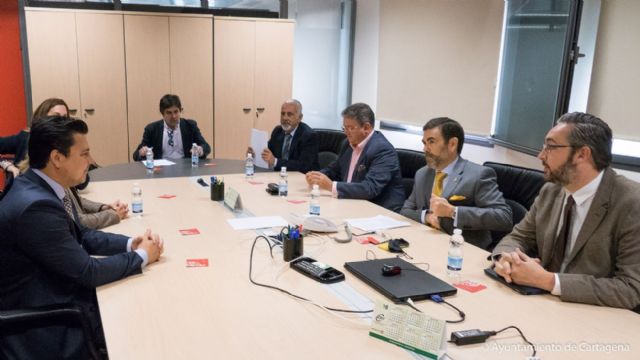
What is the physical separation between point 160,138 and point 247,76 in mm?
1680

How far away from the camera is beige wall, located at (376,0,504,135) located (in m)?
4.84

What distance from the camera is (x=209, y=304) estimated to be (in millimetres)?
1719

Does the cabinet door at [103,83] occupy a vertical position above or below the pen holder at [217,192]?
above

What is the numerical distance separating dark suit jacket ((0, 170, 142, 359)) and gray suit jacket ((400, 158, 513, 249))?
5.51 ft

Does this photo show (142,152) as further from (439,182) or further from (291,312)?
(291,312)

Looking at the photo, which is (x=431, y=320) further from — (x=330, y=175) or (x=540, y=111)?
(x=540, y=111)

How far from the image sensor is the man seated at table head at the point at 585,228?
5.80 feet

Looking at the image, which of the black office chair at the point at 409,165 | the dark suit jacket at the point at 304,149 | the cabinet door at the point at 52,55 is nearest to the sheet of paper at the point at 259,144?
the dark suit jacket at the point at 304,149

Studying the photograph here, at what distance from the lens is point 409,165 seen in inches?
152

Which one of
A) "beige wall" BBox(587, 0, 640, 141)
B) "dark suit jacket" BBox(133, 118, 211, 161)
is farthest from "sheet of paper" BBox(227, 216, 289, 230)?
"beige wall" BBox(587, 0, 640, 141)

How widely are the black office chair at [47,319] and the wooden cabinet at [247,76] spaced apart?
4.55 meters

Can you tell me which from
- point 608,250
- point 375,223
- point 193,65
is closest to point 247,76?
point 193,65

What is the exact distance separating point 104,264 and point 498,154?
13.0 feet

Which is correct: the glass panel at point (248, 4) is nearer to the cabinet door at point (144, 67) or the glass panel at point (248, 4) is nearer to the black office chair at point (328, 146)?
the cabinet door at point (144, 67)
